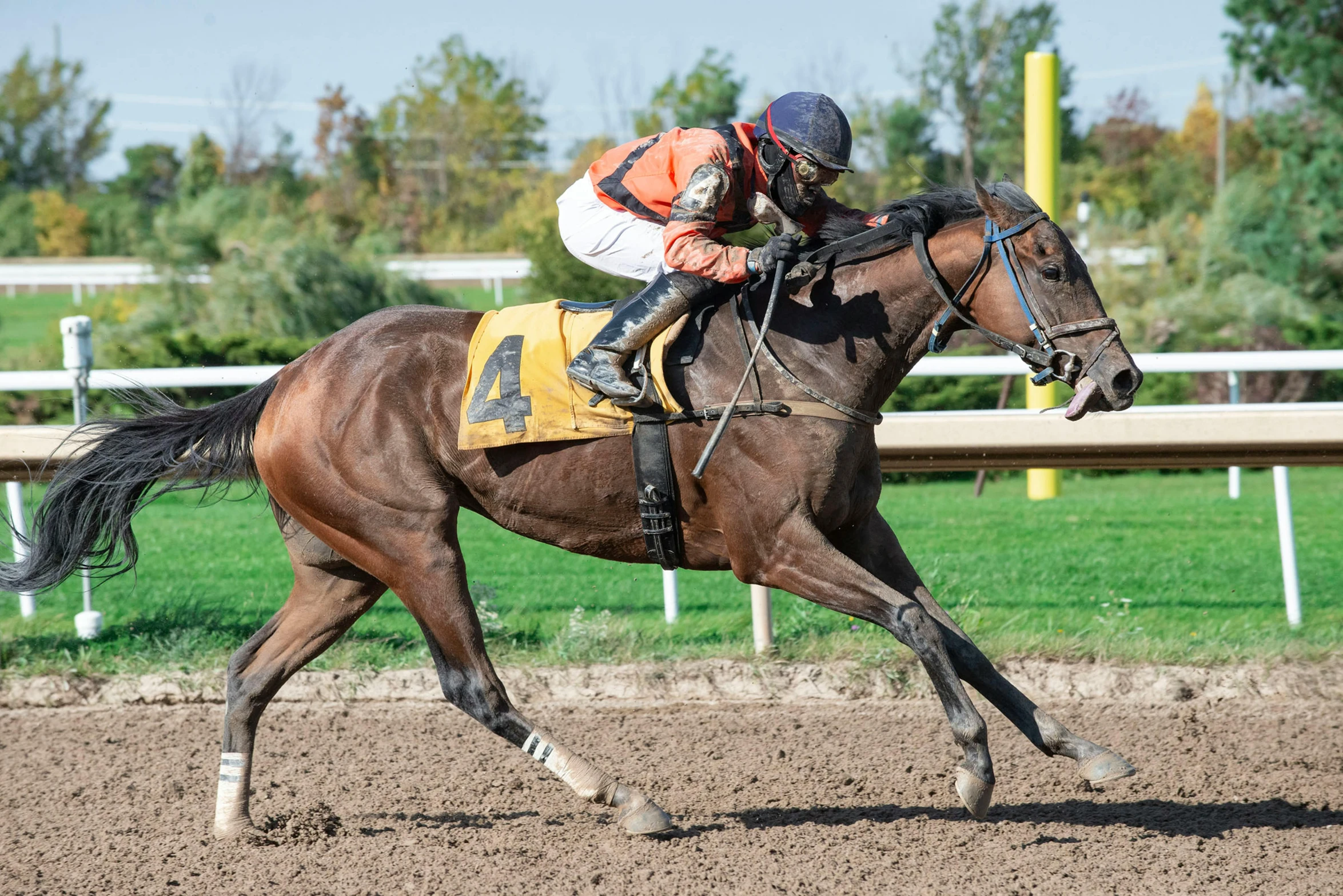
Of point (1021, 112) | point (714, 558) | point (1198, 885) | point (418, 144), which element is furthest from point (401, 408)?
point (418, 144)

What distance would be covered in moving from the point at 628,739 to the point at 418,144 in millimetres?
32379

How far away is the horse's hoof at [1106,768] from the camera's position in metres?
3.53

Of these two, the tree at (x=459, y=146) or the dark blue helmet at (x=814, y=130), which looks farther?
the tree at (x=459, y=146)

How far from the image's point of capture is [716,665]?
5.50 metres

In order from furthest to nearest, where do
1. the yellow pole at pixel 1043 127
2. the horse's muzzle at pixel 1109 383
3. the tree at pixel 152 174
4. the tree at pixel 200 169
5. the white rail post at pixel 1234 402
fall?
the tree at pixel 152 174
the tree at pixel 200 169
the yellow pole at pixel 1043 127
the white rail post at pixel 1234 402
the horse's muzzle at pixel 1109 383

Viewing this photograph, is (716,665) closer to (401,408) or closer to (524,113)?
(401,408)

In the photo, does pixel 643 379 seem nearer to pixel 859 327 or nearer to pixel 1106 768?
pixel 859 327

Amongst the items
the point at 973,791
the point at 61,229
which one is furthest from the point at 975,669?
the point at 61,229

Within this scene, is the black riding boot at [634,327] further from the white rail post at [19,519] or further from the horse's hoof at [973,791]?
the white rail post at [19,519]

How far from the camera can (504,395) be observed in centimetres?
375

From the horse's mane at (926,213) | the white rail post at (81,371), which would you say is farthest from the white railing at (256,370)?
the horse's mane at (926,213)

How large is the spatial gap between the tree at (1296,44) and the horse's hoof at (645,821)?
1812 centimetres

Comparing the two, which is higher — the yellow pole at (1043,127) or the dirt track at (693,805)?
the yellow pole at (1043,127)

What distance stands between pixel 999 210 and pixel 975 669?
1.32 meters
